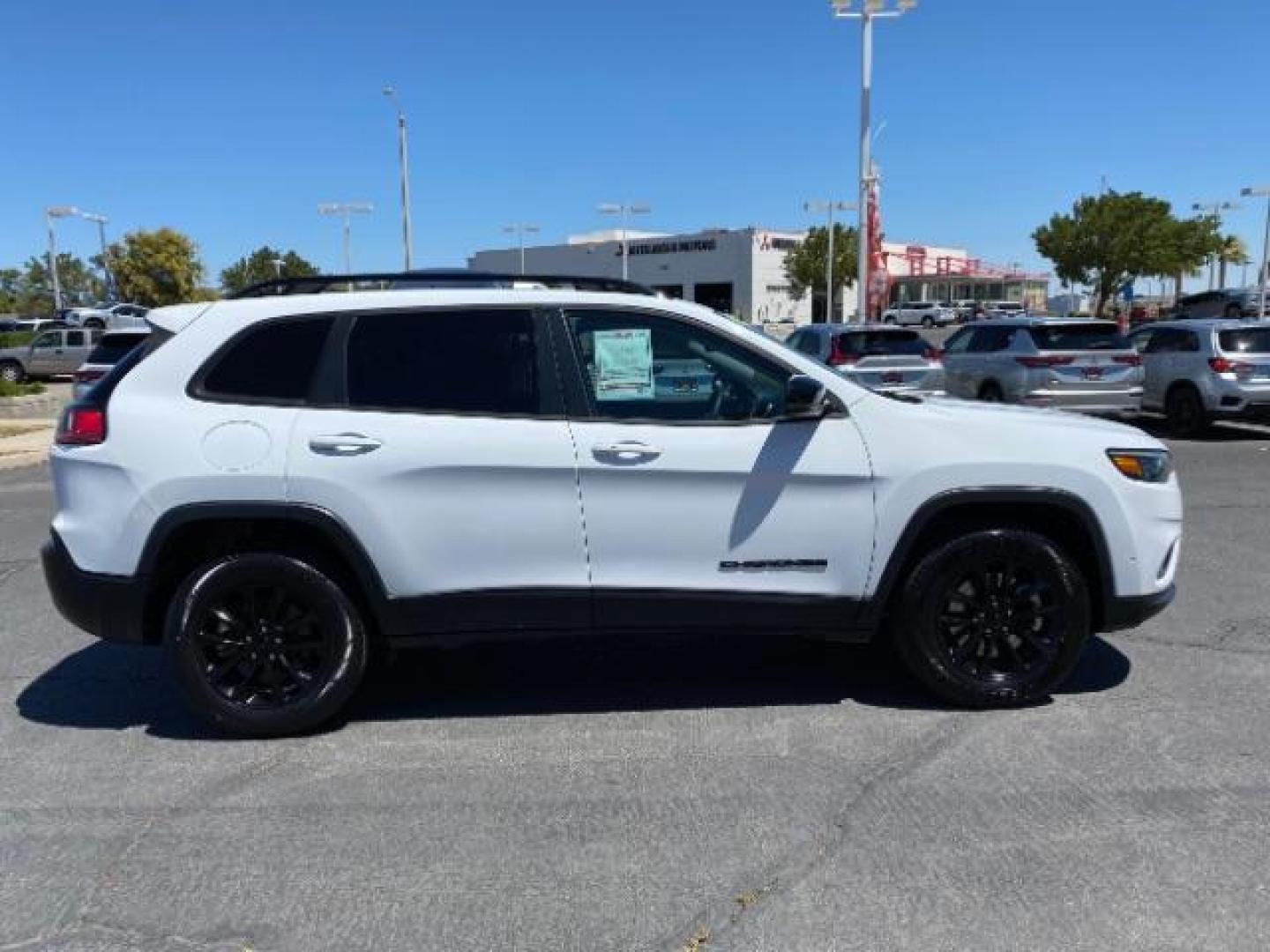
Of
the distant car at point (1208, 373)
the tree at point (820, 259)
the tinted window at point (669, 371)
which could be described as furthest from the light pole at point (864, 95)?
the tree at point (820, 259)

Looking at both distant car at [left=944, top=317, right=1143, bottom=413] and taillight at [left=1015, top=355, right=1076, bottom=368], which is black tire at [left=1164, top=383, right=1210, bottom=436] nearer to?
distant car at [left=944, top=317, right=1143, bottom=413]

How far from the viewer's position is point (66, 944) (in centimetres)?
289

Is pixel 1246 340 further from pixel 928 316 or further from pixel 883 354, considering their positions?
pixel 928 316

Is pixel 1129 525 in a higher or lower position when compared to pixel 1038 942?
higher

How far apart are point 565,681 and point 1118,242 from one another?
57.7m

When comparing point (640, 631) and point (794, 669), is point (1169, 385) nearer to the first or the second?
point (794, 669)

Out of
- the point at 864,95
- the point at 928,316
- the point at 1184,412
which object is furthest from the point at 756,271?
the point at 1184,412

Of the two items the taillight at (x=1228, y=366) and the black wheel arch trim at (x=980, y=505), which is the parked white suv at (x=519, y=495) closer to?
the black wheel arch trim at (x=980, y=505)

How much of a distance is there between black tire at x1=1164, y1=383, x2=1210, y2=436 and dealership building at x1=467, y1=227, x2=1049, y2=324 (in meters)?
65.6

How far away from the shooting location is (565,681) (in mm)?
4941

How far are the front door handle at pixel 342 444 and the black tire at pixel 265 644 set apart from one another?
48 centimetres

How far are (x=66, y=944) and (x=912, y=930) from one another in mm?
2379

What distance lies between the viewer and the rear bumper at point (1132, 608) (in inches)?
170

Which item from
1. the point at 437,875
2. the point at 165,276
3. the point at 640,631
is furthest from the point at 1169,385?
the point at 165,276
